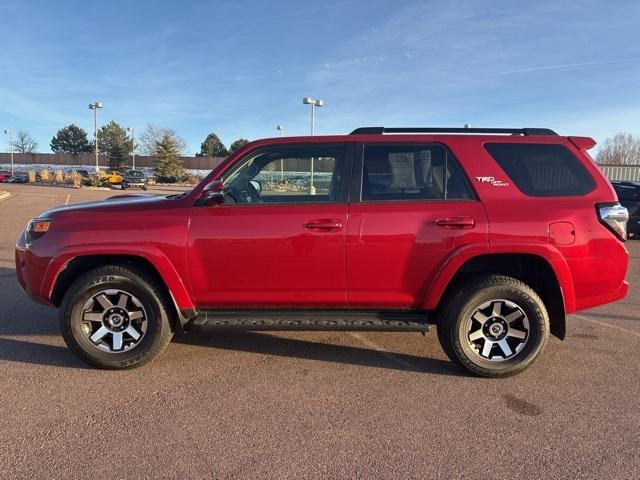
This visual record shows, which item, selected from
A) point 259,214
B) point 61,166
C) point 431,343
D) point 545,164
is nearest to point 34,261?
point 259,214

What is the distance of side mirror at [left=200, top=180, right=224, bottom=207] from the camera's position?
3723 mm

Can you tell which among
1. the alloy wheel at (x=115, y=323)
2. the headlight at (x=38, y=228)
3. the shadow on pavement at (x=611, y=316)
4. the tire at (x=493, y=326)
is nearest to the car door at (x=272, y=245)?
the alloy wheel at (x=115, y=323)

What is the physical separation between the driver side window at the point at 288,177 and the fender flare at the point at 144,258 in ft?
2.33

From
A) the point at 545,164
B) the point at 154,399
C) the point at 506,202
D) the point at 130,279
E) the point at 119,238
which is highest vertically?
the point at 545,164

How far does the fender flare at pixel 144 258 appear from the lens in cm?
369

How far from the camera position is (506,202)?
367 centimetres

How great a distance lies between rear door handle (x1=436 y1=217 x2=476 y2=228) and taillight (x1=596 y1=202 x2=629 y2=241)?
39.8 inches

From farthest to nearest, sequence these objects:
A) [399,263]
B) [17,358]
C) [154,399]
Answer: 1. [17,358]
2. [399,263]
3. [154,399]

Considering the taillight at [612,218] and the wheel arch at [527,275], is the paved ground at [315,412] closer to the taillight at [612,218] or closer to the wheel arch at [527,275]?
the wheel arch at [527,275]

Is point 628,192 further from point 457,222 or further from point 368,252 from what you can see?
point 368,252

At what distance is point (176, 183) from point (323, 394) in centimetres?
5803

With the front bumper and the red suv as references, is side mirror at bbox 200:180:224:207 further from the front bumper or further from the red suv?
the front bumper

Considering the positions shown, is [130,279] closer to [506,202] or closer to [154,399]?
[154,399]

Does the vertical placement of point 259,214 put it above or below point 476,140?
below
